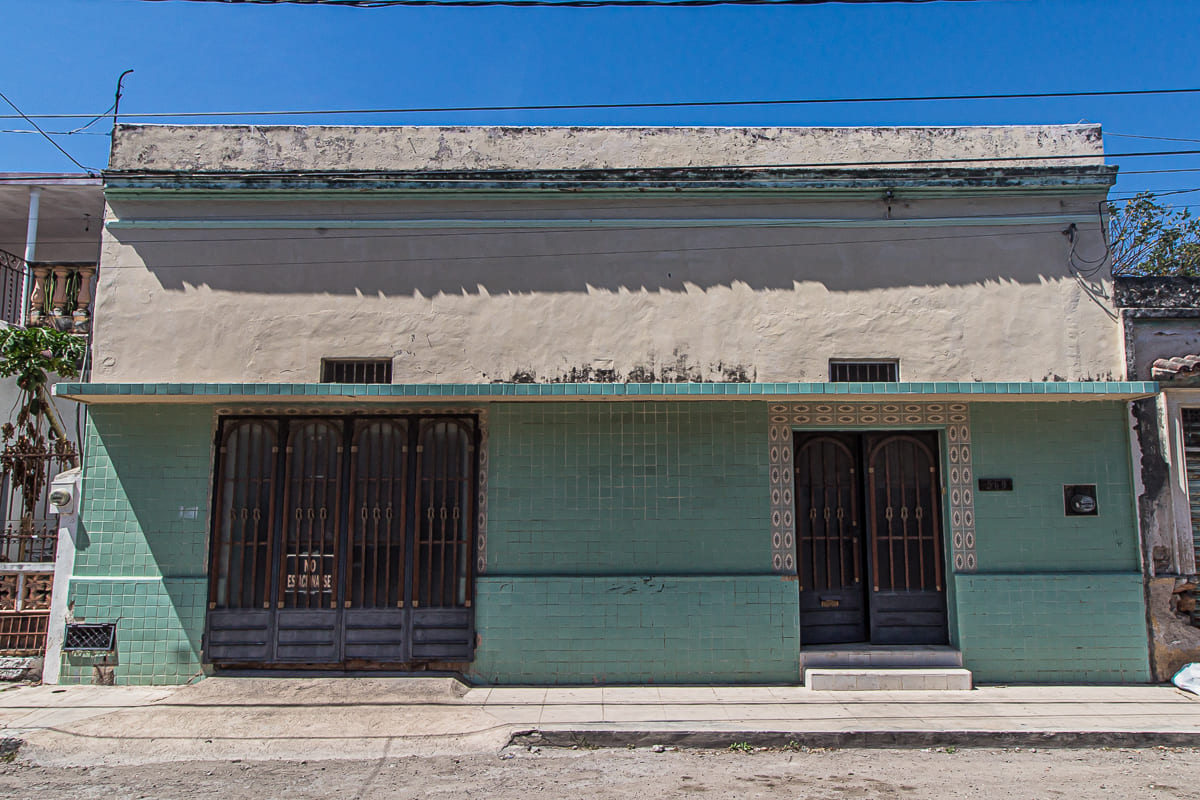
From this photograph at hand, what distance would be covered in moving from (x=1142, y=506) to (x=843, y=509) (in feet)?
9.71

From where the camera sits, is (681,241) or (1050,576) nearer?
(1050,576)

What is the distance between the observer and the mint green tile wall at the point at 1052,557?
831cm

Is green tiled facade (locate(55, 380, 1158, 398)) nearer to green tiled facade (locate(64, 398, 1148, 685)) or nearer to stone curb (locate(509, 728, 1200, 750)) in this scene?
green tiled facade (locate(64, 398, 1148, 685))

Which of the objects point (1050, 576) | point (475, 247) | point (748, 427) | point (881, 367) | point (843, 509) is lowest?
point (1050, 576)

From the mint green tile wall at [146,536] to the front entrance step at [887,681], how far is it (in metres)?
6.17

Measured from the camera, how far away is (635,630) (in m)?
8.27

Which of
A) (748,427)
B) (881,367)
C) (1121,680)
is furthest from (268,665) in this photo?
(1121,680)

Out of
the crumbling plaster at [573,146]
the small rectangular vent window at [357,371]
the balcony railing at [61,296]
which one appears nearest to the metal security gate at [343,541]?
the small rectangular vent window at [357,371]

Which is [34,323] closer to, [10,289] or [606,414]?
[10,289]

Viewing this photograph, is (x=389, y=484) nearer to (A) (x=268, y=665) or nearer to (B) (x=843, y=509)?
(A) (x=268, y=665)

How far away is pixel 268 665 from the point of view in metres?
8.37

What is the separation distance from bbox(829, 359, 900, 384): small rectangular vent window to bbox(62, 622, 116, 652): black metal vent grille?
306 inches

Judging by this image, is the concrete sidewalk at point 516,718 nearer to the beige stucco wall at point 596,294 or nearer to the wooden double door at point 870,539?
the wooden double door at point 870,539

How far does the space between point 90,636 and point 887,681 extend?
308 inches
